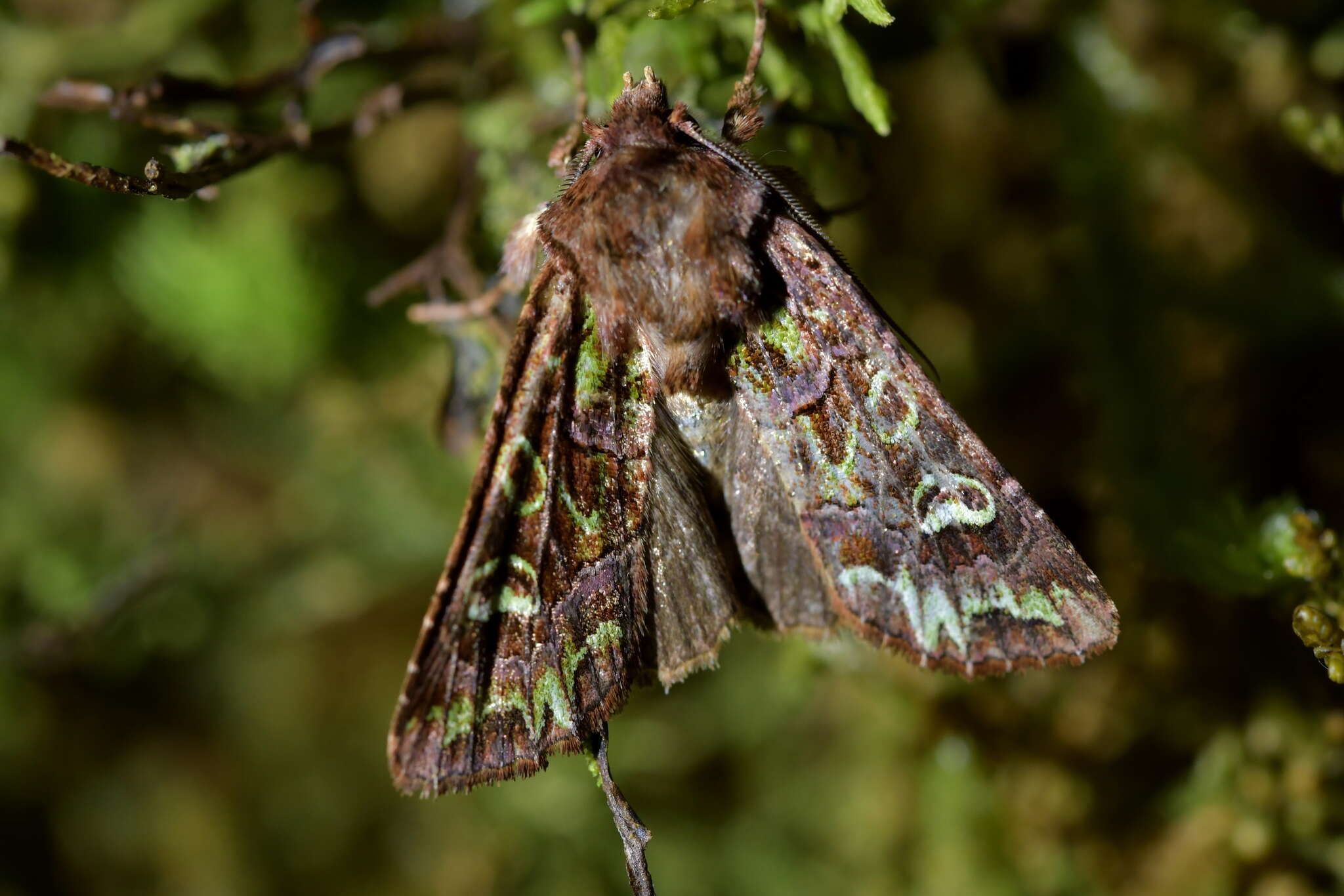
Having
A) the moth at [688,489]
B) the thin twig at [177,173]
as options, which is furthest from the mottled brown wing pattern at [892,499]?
the thin twig at [177,173]

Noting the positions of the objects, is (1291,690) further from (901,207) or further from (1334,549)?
(901,207)

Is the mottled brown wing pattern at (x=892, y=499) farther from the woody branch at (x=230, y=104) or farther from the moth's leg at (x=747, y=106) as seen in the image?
the woody branch at (x=230, y=104)

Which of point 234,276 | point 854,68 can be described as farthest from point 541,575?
point 234,276

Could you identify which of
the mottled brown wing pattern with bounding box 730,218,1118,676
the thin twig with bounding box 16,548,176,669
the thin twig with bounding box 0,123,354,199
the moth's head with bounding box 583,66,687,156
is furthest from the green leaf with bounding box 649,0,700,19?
the thin twig with bounding box 16,548,176,669

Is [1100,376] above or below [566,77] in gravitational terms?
below

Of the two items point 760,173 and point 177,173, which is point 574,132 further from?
point 177,173

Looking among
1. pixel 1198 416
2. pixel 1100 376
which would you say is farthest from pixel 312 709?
pixel 1198 416
